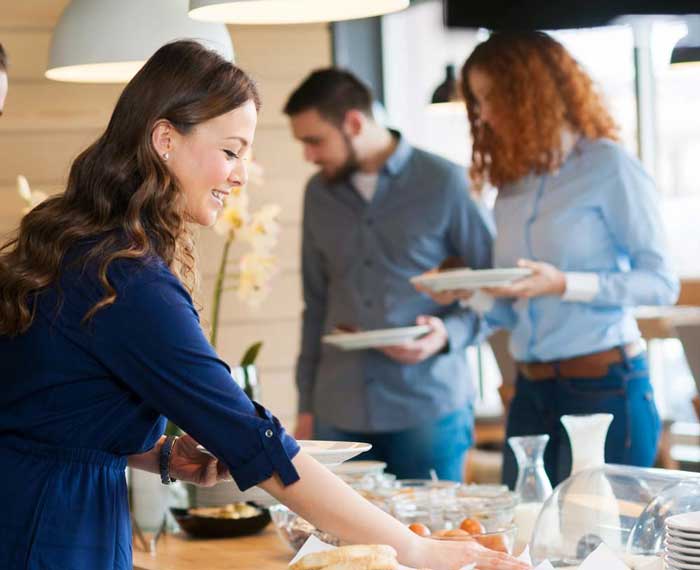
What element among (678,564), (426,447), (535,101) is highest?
(535,101)

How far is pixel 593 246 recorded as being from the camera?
3.32m

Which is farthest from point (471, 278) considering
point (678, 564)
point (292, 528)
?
point (678, 564)

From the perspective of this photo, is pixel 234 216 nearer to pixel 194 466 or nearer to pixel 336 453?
pixel 194 466

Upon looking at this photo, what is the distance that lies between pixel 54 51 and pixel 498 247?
137 centimetres

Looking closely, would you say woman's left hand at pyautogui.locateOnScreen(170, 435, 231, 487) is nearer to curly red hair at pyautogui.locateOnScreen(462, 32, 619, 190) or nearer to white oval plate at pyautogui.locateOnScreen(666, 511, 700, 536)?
white oval plate at pyautogui.locateOnScreen(666, 511, 700, 536)

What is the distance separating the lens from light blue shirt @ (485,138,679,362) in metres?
3.24

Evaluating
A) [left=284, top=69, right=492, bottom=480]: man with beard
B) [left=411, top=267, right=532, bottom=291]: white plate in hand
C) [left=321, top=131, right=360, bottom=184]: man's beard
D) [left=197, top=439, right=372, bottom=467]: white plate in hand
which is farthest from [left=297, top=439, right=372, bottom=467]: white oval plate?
[left=321, top=131, right=360, bottom=184]: man's beard

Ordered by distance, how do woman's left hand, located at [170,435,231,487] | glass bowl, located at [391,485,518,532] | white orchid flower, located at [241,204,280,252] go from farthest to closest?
white orchid flower, located at [241,204,280,252] < glass bowl, located at [391,485,518,532] < woman's left hand, located at [170,435,231,487]

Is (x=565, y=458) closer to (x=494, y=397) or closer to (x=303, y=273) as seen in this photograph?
(x=303, y=273)

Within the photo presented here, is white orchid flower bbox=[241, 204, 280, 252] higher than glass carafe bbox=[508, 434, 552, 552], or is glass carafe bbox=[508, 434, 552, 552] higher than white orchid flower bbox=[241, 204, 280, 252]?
white orchid flower bbox=[241, 204, 280, 252]

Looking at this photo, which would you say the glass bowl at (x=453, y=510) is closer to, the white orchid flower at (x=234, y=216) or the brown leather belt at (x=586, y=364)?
the brown leather belt at (x=586, y=364)

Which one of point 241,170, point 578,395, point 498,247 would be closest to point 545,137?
point 498,247

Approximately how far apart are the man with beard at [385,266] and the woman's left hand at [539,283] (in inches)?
19.4

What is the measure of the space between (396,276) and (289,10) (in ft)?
4.80
